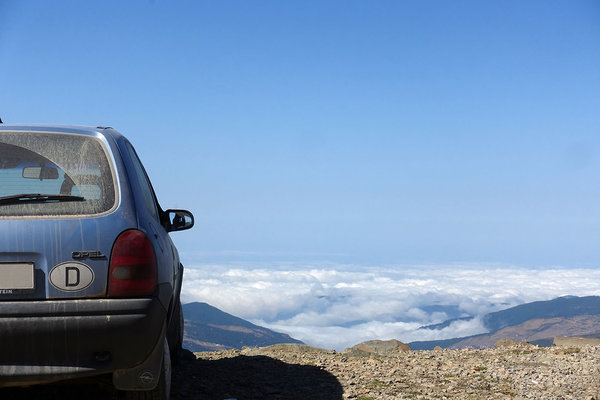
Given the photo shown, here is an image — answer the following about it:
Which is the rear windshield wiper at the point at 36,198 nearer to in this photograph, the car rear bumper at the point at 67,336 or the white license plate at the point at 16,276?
the white license plate at the point at 16,276

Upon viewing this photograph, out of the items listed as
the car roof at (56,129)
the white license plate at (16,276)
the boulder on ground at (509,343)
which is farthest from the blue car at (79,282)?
the boulder on ground at (509,343)

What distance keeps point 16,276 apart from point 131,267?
0.63 m

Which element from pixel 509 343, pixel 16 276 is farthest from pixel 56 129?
pixel 509 343

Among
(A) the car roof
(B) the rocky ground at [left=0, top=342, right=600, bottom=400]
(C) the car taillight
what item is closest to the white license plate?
(C) the car taillight

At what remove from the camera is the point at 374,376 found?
24.4 feet

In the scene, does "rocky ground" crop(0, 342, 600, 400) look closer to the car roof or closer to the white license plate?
the white license plate

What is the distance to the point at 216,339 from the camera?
6496 inches

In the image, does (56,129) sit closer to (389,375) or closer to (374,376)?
(374,376)

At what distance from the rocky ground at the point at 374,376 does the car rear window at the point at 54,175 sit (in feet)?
6.05

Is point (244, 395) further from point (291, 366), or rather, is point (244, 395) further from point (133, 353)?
point (133, 353)

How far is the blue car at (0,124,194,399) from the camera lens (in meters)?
3.51

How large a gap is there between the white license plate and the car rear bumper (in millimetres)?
96

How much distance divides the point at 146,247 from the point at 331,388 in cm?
379

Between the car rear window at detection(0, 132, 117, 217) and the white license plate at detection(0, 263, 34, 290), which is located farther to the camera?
the car rear window at detection(0, 132, 117, 217)
